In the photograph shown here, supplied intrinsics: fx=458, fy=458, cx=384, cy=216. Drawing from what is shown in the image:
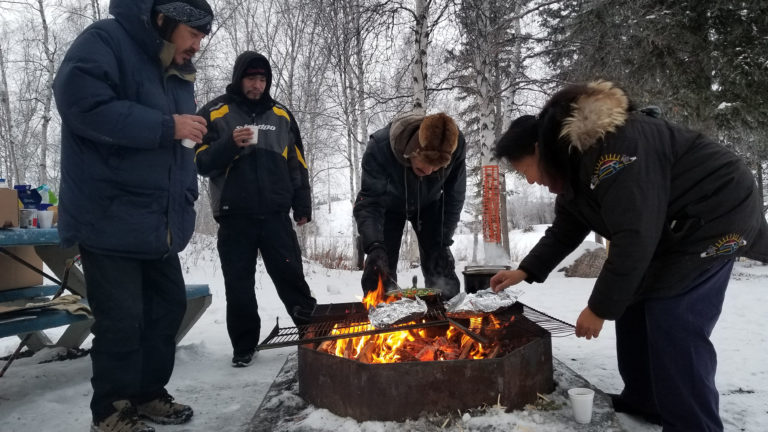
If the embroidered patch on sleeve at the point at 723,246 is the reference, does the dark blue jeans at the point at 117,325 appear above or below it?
below

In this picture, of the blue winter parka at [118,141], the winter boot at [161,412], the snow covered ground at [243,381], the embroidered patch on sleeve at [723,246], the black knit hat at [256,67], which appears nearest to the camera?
the embroidered patch on sleeve at [723,246]

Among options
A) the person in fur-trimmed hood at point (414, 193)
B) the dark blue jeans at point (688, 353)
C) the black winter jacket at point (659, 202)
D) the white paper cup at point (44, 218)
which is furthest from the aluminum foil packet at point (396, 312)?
the white paper cup at point (44, 218)

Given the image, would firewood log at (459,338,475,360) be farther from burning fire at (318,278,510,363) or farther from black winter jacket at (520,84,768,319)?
black winter jacket at (520,84,768,319)

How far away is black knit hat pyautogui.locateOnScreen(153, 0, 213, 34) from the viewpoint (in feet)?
7.50

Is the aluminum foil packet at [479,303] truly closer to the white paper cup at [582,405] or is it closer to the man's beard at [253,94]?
the white paper cup at [582,405]

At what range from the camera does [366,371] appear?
215 cm

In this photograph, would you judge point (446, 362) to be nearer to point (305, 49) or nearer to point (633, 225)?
point (633, 225)

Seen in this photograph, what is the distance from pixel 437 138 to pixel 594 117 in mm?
1164

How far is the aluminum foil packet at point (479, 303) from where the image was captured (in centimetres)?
250

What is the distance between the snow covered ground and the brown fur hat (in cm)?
152

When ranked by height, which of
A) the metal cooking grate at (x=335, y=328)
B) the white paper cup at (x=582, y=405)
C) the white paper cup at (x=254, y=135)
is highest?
the white paper cup at (x=254, y=135)

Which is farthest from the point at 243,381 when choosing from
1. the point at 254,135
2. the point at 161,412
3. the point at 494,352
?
the point at 494,352

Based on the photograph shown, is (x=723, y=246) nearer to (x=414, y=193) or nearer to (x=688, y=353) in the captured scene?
(x=688, y=353)

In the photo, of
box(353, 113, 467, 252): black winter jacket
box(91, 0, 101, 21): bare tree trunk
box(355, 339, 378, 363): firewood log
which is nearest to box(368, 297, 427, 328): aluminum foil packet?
box(355, 339, 378, 363): firewood log
